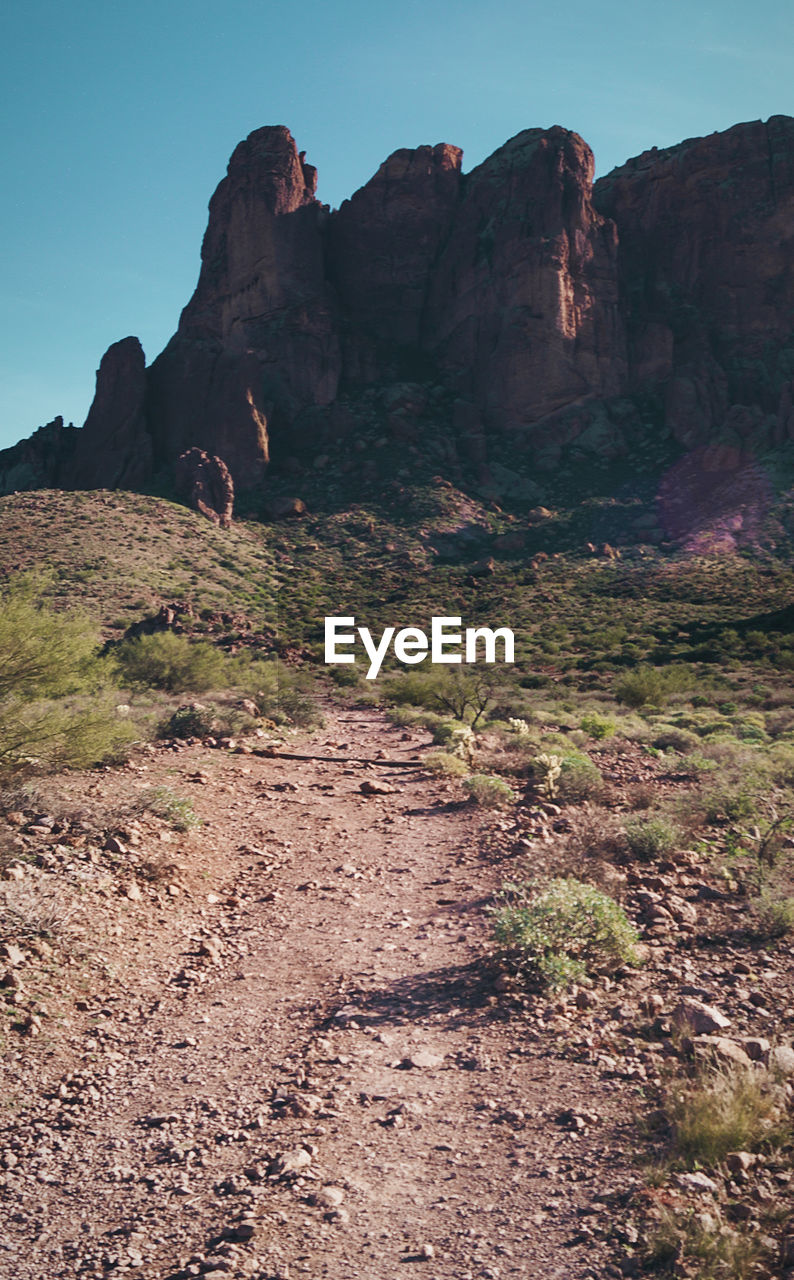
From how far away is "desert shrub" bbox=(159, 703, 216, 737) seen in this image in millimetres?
14477

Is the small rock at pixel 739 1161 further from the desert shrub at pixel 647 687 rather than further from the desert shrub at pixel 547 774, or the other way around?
the desert shrub at pixel 647 687

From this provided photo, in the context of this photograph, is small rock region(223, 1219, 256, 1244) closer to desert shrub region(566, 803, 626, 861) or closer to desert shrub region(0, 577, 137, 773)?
desert shrub region(566, 803, 626, 861)

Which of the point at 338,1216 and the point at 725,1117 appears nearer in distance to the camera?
the point at 338,1216

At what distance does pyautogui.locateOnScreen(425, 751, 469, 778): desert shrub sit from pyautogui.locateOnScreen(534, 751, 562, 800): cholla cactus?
1.31 metres

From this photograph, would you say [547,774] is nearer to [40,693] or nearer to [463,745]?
[463,745]

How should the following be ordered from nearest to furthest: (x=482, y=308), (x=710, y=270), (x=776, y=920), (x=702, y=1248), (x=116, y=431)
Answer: (x=702, y=1248) < (x=776, y=920) < (x=116, y=431) < (x=482, y=308) < (x=710, y=270)

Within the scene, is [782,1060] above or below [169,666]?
below

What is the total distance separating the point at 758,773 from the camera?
11844 mm

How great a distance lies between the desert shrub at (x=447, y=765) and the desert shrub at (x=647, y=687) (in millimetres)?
13012

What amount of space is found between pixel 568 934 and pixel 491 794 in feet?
18.5

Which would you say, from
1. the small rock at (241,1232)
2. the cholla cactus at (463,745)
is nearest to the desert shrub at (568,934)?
the small rock at (241,1232)

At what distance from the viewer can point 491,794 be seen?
11578mm

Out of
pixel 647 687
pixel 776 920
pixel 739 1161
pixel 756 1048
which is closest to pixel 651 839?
pixel 776 920

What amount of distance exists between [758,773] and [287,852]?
6949 mm
